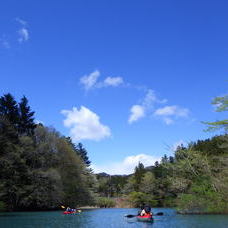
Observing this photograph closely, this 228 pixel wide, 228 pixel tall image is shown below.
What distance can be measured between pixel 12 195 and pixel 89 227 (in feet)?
96.8

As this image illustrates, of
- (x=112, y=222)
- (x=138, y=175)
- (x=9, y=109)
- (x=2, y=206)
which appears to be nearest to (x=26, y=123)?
(x=9, y=109)

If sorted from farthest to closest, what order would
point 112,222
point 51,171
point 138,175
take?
1. point 138,175
2. point 51,171
3. point 112,222

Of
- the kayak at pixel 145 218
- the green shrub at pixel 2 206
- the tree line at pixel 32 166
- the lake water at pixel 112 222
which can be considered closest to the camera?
the lake water at pixel 112 222

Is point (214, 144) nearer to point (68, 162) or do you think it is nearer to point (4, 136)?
point (68, 162)

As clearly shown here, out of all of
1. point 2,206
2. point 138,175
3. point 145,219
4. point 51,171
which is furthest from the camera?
point 138,175

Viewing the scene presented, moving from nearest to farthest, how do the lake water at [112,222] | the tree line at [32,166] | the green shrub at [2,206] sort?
the lake water at [112,222] < the green shrub at [2,206] < the tree line at [32,166]

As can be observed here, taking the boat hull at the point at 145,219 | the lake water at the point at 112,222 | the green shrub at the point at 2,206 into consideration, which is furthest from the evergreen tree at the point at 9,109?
the boat hull at the point at 145,219

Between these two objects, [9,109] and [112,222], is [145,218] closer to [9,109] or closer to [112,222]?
[112,222]

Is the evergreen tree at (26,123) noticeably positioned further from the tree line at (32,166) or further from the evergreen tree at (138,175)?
the evergreen tree at (138,175)

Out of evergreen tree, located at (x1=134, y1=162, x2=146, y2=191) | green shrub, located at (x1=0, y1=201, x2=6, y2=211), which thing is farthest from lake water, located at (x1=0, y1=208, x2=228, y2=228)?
evergreen tree, located at (x1=134, y1=162, x2=146, y2=191)

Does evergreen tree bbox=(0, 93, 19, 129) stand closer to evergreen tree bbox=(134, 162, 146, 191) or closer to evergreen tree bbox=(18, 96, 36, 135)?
evergreen tree bbox=(18, 96, 36, 135)

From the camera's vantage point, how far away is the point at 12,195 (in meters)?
57.7

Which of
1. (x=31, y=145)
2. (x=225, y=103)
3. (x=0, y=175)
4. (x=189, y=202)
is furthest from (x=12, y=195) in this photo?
(x=225, y=103)

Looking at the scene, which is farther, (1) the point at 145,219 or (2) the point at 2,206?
(2) the point at 2,206
